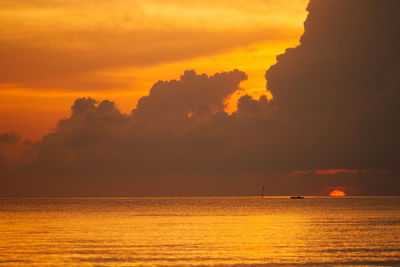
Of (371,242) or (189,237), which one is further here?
(189,237)

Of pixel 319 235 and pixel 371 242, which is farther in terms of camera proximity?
pixel 319 235

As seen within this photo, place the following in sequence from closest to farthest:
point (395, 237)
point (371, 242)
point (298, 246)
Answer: point (298, 246) < point (371, 242) < point (395, 237)

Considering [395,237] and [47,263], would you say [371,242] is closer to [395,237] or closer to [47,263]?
[395,237]

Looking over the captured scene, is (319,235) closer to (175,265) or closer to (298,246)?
(298,246)

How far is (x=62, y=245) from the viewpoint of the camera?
10056 centimetres

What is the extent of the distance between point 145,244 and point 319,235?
36.4 meters

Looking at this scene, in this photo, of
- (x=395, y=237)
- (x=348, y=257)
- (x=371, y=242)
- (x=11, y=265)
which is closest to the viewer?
(x=11, y=265)

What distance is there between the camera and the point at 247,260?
80312 millimetres

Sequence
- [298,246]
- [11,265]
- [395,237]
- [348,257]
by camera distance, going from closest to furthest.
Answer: [11,265] → [348,257] → [298,246] → [395,237]

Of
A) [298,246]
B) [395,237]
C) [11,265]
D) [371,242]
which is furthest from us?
[395,237]

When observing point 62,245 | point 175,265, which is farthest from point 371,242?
point 62,245

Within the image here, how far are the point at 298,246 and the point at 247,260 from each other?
68.4 feet

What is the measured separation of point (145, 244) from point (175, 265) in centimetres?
2673

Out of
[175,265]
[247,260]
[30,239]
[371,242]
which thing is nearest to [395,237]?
[371,242]
